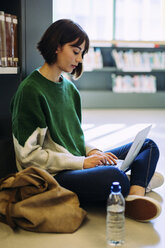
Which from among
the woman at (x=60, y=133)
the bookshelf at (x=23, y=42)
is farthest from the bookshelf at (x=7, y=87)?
the woman at (x=60, y=133)

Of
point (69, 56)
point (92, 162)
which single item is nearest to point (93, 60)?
point (69, 56)

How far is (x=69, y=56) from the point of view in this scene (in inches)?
75.4

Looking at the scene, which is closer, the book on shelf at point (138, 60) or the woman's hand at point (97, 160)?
the woman's hand at point (97, 160)

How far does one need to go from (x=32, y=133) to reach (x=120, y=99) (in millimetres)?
4425

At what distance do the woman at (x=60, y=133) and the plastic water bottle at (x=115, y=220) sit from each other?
0.53 ft

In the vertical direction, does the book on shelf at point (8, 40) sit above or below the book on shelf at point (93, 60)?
above

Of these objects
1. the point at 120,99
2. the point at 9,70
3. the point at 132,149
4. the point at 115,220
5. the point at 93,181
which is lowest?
the point at 120,99

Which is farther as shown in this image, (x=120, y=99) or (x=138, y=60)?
(x=138, y=60)

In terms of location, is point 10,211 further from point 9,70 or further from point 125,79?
point 125,79

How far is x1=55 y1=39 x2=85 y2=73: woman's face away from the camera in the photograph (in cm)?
190

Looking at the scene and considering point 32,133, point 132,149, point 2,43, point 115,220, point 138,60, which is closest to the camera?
point 115,220

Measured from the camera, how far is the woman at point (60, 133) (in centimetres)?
181

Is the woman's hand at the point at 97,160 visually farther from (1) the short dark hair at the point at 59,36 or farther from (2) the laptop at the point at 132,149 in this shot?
(1) the short dark hair at the point at 59,36

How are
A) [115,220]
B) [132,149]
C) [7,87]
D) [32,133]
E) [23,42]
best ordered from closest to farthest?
[115,220]
[32,133]
[132,149]
[23,42]
[7,87]
